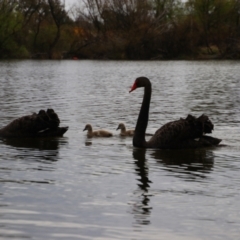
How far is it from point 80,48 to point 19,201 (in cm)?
4941

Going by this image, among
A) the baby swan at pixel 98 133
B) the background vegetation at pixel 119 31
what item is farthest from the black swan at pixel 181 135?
the background vegetation at pixel 119 31

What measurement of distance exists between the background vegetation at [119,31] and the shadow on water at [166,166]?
144ft

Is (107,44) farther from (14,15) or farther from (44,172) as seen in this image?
(44,172)

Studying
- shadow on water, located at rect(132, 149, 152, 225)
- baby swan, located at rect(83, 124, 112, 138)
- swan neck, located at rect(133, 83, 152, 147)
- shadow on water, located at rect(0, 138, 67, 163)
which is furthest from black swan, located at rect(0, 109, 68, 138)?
shadow on water, located at rect(132, 149, 152, 225)

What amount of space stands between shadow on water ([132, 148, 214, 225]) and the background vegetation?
1728 inches

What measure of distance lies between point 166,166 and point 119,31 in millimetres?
49546

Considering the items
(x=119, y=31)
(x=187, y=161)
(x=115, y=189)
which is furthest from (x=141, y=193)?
(x=119, y=31)

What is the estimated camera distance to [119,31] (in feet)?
183

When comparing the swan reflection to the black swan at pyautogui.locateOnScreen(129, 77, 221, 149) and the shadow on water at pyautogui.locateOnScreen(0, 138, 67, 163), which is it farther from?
the shadow on water at pyautogui.locateOnScreen(0, 138, 67, 163)

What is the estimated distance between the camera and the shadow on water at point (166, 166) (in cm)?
498

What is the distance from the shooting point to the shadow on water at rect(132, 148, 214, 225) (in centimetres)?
498

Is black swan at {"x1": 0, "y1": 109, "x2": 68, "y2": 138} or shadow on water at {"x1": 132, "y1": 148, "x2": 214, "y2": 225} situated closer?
shadow on water at {"x1": 132, "y1": 148, "x2": 214, "y2": 225}

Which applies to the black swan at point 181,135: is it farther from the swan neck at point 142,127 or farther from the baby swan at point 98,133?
the baby swan at point 98,133

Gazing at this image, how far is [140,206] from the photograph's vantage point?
5.02 m
